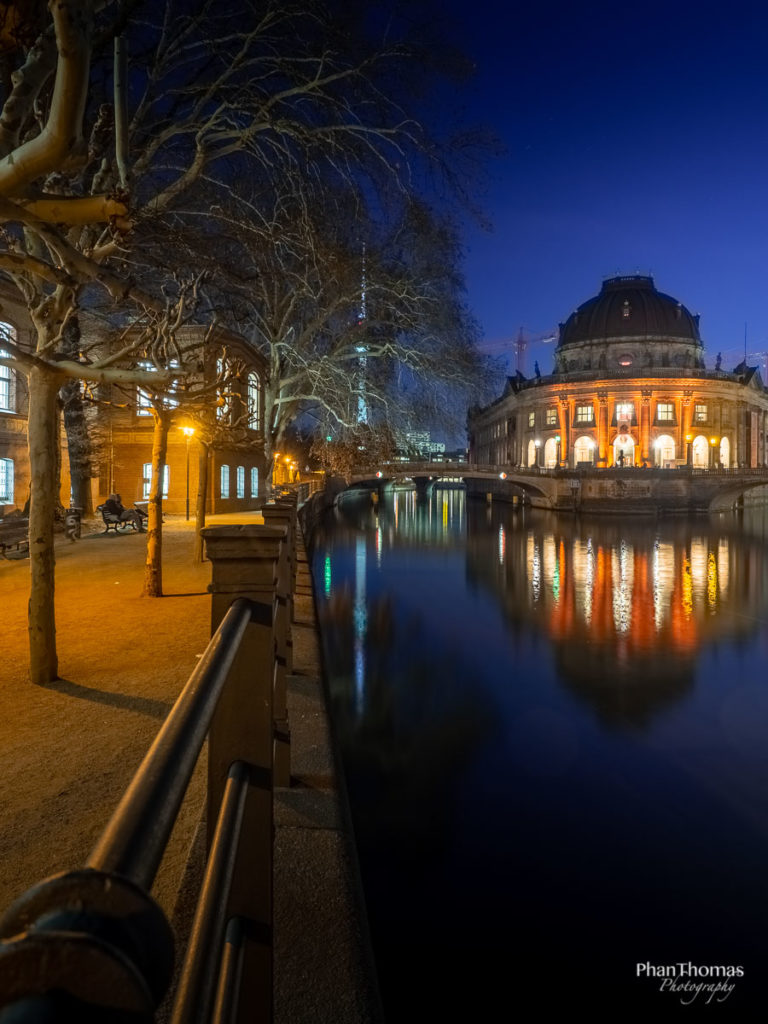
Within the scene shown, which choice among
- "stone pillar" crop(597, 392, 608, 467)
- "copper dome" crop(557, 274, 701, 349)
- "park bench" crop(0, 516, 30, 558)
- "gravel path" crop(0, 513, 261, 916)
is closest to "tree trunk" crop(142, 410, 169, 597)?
"gravel path" crop(0, 513, 261, 916)

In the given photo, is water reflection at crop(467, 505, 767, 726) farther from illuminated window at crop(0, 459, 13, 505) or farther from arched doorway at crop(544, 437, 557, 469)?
arched doorway at crop(544, 437, 557, 469)

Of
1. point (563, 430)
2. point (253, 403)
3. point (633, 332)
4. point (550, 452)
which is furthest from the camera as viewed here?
point (633, 332)

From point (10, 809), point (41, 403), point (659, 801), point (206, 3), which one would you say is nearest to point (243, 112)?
point (206, 3)

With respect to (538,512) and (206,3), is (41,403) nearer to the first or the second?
(206,3)

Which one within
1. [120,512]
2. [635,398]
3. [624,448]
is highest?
[635,398]

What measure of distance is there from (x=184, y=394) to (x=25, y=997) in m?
7.97

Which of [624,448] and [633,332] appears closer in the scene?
[624,448]

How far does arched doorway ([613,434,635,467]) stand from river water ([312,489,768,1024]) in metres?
57.2

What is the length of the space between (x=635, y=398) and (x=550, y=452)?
11.7 m

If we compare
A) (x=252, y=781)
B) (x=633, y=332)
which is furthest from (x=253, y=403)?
(x=633, y=332)

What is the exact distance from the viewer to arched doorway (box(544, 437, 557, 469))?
78438mm

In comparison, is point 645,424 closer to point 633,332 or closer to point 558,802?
point 633,332

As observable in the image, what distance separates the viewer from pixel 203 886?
67.9 inches

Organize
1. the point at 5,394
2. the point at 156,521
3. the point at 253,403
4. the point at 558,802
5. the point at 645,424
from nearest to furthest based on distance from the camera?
the point at 558,802, the point at 156,521, the point at 253,403, the point at 5,394, the point at 645,424
